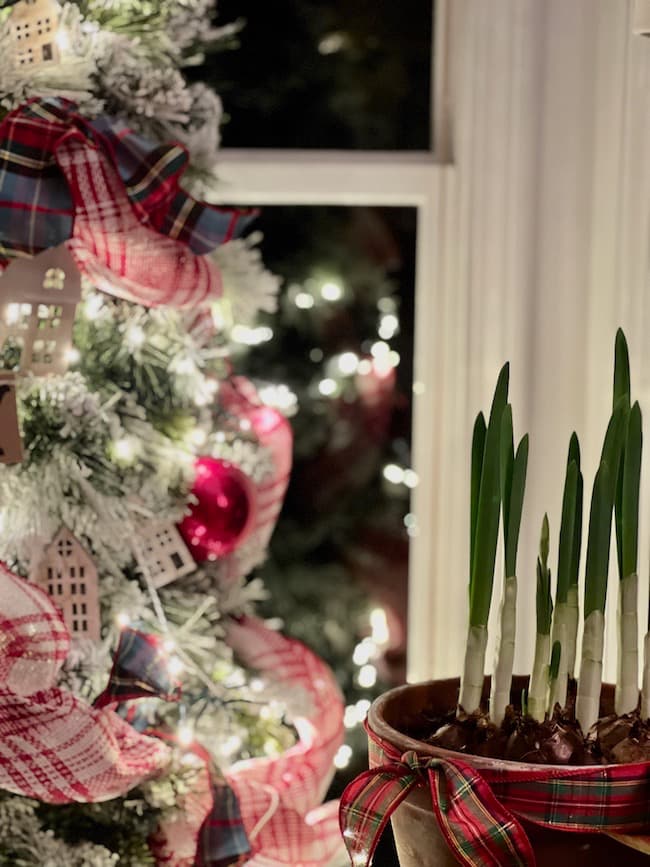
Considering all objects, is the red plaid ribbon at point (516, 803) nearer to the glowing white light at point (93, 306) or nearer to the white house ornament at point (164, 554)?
the white house ornament at point (164, 554)

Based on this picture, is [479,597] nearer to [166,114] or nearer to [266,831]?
[266,831]

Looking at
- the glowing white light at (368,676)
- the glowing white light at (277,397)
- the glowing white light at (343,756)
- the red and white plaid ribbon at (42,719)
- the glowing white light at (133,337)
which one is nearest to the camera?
the red and white plaid ribbon at (42,719)

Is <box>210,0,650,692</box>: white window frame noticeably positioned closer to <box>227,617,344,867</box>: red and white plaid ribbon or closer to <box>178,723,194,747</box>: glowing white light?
<box>227,617,344,867</box>: red and white plaid ribbon

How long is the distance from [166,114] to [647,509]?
0.74 m

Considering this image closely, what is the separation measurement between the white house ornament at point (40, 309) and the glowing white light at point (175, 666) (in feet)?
1.17

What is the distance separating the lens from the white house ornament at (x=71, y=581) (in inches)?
44.2

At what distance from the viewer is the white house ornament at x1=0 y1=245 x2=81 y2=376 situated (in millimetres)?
1065

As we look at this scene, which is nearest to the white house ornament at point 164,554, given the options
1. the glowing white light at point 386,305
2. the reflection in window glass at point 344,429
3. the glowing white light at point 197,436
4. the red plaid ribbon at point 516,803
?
the glowing white light at point 197,436

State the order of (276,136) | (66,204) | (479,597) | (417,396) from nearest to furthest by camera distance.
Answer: (479,597) < (66,204) < (417,396) < (276,136)

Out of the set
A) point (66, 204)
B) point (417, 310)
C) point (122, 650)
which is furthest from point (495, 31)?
point (122, 650)

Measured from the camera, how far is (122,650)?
43.6 inches

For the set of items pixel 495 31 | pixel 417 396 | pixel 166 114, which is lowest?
pixel 417 396

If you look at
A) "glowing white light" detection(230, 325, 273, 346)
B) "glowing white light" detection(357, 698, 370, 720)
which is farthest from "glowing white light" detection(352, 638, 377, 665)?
"glowing white light" detection(230, 325, 273, 346)

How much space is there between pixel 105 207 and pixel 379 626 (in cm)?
97
